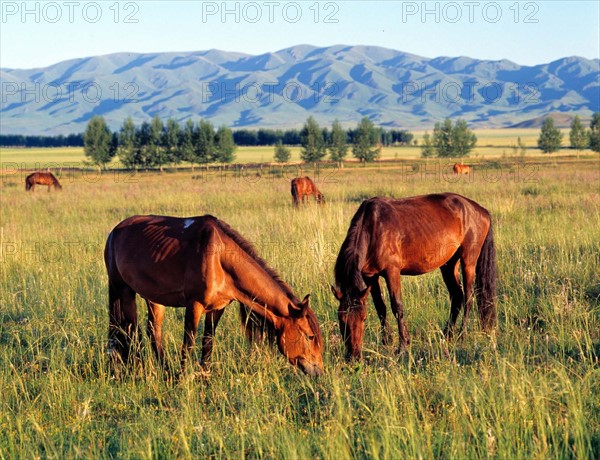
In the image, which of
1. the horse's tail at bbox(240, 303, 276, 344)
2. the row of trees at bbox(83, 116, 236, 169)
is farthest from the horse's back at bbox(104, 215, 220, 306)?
the row of trees at bbox(83, 116, 236, 169)

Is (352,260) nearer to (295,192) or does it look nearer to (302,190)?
(302,190)

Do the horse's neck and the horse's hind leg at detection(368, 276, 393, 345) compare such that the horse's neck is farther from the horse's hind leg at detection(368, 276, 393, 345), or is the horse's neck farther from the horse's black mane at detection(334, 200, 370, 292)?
the horse's hind leg at detection(368, 276, 393, 345)

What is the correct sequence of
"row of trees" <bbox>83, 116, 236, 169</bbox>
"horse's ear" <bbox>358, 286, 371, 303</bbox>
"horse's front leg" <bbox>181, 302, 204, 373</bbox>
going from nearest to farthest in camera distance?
"horse's front leg" <bbox>181, 302, 204, 373</bbox>, "horse's ear" <bbox>358, 286, 371, 303</bbox>, "row of trees" <bbox>83, 116, 236, 169</bbox>

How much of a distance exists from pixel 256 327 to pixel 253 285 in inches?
16.5

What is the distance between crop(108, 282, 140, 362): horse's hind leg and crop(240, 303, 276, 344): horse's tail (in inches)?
49.1

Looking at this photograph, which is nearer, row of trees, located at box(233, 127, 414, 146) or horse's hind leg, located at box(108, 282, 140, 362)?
horse's hind leg, located at box(108, 282, 140, 362)

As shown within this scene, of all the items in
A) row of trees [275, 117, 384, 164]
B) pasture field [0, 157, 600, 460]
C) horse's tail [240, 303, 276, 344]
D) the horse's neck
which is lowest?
pasture field [0, 157, 600, 460]

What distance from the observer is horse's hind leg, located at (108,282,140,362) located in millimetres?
6629

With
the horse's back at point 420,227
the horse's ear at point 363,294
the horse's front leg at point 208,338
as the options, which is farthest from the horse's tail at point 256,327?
the horse's back at point 420,227

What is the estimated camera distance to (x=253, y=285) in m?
5.90

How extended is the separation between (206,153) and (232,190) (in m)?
45.6

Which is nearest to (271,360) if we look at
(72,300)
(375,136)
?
(72,300)

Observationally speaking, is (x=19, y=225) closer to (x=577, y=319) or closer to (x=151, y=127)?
(x=577, y=319)

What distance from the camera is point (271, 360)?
19.3 feet
